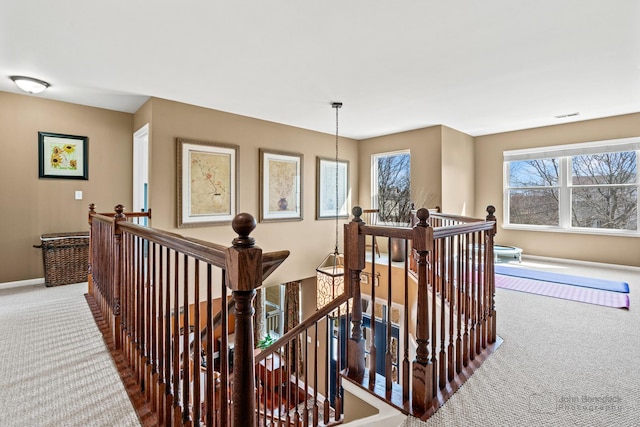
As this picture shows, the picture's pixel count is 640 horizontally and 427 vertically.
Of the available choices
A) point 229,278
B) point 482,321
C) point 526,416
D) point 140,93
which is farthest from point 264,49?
point 526,416

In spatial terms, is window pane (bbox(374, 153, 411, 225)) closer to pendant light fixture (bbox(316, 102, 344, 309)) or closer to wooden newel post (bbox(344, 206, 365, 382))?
pendant light fixture (bbox(316, 102, 344, 309))

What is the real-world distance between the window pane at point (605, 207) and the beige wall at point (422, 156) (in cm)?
221

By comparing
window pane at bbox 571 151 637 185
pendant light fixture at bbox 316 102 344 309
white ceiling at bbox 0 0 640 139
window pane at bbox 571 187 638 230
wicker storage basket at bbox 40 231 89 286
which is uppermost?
white ceiling at bbox 0 0 640 139

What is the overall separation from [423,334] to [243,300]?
1.07m

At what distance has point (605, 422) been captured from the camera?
1480 mm

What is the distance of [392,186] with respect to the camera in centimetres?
617

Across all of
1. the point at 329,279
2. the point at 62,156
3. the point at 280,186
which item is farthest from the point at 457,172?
the point at 62,156

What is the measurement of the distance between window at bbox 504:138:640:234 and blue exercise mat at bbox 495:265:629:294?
131 centimetres

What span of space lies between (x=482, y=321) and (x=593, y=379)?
2.02 ft

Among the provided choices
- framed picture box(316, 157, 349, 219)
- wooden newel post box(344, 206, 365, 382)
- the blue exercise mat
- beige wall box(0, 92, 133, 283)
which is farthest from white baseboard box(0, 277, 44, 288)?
the blue exercise mat

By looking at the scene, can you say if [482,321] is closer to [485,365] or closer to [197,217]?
[485,365]

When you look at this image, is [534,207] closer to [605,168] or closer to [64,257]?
[605,168]

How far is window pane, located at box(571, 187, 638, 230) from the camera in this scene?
473cm

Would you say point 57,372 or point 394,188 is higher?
point 394,188
